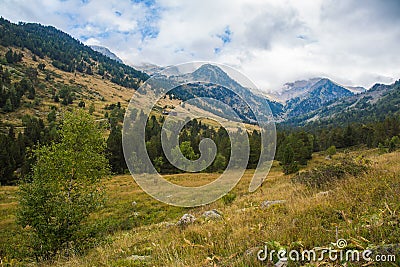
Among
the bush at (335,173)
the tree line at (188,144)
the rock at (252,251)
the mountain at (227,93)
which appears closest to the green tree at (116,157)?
the tree line at (188,144)

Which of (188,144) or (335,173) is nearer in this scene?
(335,173)

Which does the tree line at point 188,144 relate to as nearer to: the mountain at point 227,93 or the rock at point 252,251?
the mountain at point 227,93

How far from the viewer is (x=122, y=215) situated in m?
26.2

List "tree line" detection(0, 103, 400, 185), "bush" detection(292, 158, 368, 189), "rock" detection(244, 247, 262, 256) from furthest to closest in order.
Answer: "tree line" detection(0, 103, 400, 185) < "bush" detection(292, 158, 368, 189) < "rock" detection(244, 247, 262, 256)

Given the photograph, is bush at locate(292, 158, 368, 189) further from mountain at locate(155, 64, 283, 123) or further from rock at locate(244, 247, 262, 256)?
rock at locate(244, 247, 262, 256)

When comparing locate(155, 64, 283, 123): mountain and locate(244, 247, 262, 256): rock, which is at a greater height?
locate(155, 64, 283, 123): mountain

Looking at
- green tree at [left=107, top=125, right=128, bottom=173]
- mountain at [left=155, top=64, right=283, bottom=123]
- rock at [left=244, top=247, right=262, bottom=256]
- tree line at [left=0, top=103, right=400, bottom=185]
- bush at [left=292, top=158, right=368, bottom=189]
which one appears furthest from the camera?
green tree at [left=107, top=125, right=128, bottom=173]

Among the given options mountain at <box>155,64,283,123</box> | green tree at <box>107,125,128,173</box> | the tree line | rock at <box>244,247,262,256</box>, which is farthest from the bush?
green tree at <box>107,125,128,173</box>

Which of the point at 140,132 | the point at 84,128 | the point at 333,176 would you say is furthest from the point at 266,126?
the point at 84,128

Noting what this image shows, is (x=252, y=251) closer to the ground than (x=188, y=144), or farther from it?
closer to the ground

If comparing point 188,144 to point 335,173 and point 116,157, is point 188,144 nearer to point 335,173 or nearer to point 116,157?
point 335,173

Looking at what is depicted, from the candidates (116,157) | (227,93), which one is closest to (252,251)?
(227,93)

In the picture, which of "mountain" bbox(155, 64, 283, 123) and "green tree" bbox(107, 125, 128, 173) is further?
"green tree" bbox(107, 125, 128, 173)

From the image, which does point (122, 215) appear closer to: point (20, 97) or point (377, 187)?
point (377, 187)
